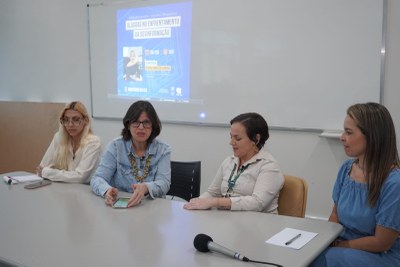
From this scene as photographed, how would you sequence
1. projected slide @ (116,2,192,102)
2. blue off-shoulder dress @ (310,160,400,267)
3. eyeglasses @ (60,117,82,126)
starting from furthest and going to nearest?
projected slide @ (116,2,192,102)
eyeglasses @ (60,117,82,126)
blue off-shoulder dress @ (310,160,400,267)

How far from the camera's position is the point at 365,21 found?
322cm

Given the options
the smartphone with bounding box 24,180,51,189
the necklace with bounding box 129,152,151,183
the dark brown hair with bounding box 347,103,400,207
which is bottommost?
the smartphone with bounding box 24,180,51,189

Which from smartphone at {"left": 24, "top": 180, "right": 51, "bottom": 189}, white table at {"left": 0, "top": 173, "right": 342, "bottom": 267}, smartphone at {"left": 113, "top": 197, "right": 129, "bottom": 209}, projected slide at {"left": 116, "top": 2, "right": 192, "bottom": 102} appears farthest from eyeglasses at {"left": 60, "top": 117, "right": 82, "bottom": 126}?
projected slide at {"left": 116, "top": 2, "right": 192, "bottom": 102}

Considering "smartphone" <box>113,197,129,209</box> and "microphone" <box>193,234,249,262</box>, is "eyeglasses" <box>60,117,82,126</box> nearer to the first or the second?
"smartphone" <box>113,197,129,209</box>

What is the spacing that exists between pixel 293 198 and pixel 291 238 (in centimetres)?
55

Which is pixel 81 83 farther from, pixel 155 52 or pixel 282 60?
pixel 282 60

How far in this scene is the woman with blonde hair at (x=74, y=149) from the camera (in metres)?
2.76

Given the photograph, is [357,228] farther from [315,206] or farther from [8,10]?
[8,10]

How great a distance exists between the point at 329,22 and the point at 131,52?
7.37 feet

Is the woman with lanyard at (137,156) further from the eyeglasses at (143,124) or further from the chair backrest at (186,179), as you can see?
the chair backrest at (186,179)

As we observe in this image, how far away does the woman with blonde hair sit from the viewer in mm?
2762

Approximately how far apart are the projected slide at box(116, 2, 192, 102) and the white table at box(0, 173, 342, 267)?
7.30 ft

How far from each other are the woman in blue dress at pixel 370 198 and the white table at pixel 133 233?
0.11m

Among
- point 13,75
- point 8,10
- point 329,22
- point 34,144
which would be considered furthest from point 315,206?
point 8,10
